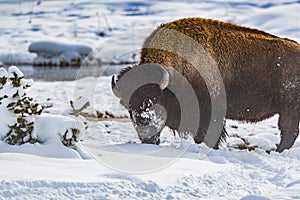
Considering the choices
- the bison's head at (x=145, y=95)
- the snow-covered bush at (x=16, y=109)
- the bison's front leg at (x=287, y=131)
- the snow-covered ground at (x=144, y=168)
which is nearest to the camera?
the snow-covered ground at (x=144, y=168)

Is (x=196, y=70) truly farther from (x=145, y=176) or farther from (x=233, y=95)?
(x=145, y=176)

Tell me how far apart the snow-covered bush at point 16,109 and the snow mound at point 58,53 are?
63.0 feet

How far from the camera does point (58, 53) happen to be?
2622cm

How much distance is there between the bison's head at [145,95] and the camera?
655 centimetres

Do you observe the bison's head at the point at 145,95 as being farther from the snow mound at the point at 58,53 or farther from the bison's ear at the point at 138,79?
the snow mound at the point at 58,53

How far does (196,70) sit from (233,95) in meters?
0.64

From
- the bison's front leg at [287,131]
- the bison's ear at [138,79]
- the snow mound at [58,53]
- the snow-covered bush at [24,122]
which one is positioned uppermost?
the bison's ear at [138,79]

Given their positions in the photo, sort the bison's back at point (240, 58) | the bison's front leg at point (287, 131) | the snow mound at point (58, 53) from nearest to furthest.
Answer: the bison's back at point (240, 58)
the bison's front leg at point (287, 131)
the snow mound at point (58, 53)

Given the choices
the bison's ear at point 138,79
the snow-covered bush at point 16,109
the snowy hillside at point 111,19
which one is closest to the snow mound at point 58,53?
the snowy hillside at point 111,19

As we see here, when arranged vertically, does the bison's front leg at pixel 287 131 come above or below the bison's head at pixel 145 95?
below

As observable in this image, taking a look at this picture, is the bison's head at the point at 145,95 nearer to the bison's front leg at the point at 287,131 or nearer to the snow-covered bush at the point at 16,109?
the snow-covered bush at the point at 16,109

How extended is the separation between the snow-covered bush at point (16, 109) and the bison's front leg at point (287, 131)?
10.8 ft

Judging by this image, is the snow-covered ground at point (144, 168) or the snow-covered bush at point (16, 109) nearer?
the snow-covered ground at point (144, 168)

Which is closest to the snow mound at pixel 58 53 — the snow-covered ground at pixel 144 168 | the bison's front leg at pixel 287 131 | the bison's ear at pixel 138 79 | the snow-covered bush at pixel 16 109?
the snow-covered ground at pixel 144 168
